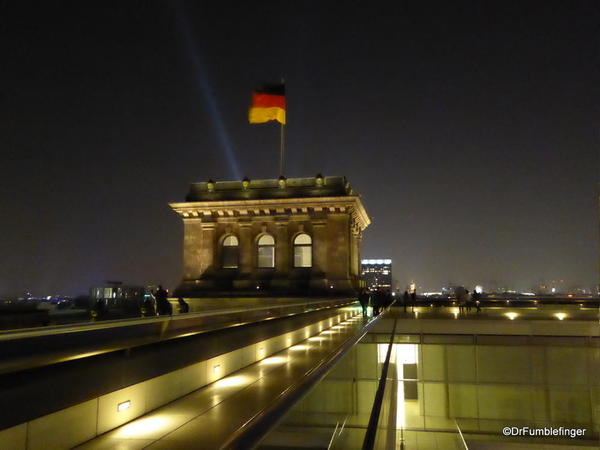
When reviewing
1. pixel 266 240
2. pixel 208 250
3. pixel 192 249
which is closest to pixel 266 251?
pixel 266 240

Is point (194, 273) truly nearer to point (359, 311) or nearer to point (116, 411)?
point (359, 311)

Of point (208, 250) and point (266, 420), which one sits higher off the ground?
point (208, 250)

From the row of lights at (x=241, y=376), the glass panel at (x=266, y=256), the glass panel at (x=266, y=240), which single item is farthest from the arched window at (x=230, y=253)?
the row of lights at (x=241, y=376)

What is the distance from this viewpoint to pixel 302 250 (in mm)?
42125

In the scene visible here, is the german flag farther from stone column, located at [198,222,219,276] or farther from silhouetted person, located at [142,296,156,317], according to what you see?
silhouetted person, located at [142,296,156,317]

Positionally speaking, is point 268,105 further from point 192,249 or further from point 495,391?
point 495,391

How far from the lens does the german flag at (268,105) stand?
4225 cm

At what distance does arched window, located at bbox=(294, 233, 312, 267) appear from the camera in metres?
41.9

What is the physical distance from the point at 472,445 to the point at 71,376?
65.0 feet

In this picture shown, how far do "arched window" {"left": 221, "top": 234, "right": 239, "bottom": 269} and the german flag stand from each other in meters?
9.73

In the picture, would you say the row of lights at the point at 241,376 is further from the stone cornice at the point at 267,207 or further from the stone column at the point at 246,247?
the stone column at the point at 246,247

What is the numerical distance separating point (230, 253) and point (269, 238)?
3.53m

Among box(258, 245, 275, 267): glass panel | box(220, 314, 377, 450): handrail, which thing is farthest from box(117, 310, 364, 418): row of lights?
box(258, 245, 275, 267): glass panel

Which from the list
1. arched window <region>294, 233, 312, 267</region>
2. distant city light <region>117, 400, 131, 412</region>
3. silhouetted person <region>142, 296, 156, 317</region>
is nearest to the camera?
distant city light <region>117, 400, 131, 412</region>
